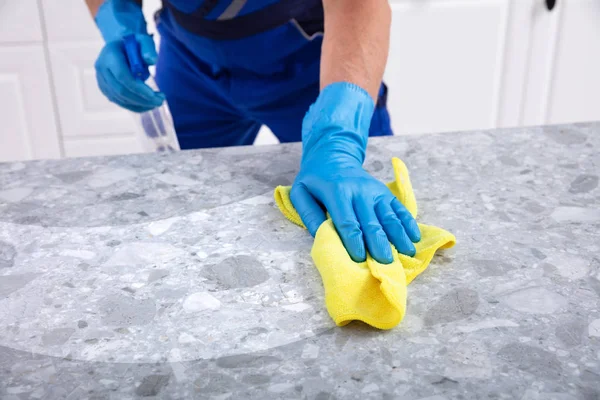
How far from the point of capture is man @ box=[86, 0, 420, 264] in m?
0.82

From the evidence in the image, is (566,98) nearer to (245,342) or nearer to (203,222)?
(203,222)

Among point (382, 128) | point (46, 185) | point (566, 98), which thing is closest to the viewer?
point (46, 185)

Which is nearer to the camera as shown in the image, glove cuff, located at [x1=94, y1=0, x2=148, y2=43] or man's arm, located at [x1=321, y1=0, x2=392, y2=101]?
man's arm, located at [x1=321, y1=0, x2=392, y2=101]

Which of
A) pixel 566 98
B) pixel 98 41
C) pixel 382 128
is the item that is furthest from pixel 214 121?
pixel 566 98

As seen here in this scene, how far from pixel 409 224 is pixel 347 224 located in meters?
0.09

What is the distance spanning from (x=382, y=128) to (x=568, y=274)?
780 millimetres

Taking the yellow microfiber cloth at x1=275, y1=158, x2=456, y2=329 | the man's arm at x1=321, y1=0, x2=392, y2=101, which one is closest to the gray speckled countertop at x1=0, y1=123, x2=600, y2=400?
the yellow microfiber cloth at x1=275, y1=158, x2=456, y2=329

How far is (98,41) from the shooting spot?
234 centimetres

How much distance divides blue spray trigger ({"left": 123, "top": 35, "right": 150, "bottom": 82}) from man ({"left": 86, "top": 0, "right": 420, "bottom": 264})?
16 mm

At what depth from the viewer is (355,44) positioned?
1049 mm

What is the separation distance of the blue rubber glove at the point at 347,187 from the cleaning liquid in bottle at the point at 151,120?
0.43m

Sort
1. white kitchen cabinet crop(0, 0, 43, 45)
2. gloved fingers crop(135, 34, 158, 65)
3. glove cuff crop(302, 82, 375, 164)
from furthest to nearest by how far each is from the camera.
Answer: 1. white kitchen cabinet crop(0, 0, 43, 45)
2. gloved fingers crop(135, 34, 158, 65)
3. glove cuff crop(302, 82, 375, 164)

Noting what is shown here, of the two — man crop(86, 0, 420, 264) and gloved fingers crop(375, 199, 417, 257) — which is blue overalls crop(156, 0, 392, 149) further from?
gloved fingers crop(375, 199, 417, 257)

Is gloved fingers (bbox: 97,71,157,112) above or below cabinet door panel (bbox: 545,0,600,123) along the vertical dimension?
above
